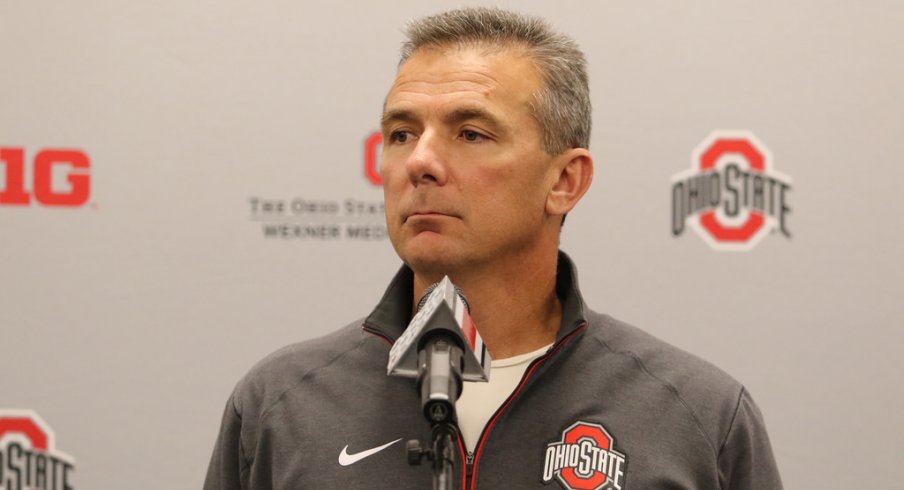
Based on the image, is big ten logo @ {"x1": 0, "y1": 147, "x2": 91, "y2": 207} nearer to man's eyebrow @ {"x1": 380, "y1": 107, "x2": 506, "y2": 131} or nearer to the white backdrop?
the white backdrop

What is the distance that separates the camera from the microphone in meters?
0.92

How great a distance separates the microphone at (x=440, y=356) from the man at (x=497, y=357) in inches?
15.1

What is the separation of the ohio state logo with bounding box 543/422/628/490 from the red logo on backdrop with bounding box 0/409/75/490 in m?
1.20

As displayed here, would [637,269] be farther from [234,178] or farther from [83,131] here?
[83,131]

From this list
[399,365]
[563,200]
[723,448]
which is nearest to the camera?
[399,365]

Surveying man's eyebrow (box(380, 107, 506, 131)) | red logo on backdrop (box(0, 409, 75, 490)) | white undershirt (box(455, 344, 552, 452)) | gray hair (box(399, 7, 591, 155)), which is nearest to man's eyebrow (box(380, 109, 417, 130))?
man's eyebrow (box(380, 107, 506, 131))

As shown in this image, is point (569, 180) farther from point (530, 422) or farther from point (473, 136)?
point (530, 422)

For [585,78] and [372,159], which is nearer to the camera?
[585,78]

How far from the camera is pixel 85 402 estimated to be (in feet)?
7.01

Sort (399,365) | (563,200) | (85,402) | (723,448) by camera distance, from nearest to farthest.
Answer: (399,365), (723,448), (563,200), (85,402)

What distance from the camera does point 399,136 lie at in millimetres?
1531

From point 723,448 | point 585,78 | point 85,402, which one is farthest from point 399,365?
point 85,402

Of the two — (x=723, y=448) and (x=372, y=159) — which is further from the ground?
(x=372, y=159)

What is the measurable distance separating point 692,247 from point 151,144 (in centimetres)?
118
